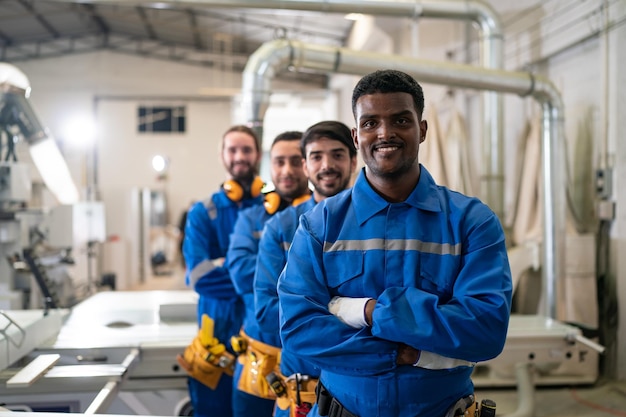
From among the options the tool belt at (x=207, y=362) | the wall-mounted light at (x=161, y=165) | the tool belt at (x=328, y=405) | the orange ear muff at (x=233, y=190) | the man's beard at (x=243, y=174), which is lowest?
the tool belt at (x=207, y=362)

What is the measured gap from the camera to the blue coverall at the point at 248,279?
6.59 ft

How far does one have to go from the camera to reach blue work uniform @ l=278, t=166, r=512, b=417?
1133 mm

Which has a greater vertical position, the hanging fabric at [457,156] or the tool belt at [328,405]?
the hanging fabric at [457,156]

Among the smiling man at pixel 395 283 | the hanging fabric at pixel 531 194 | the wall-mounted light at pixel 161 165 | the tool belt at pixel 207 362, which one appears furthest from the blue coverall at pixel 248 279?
the wall-mounted light at pixel 161 165

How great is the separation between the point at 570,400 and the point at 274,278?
9.75ft

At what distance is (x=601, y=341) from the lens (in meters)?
4.09

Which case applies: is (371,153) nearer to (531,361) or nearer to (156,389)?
(156,389)

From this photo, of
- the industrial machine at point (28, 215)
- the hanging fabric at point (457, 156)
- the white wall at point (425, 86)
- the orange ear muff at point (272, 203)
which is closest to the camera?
the orange ear muff at point (272, 203)

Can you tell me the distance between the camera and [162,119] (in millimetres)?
12516

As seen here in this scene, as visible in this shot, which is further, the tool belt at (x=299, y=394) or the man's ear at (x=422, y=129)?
the tool belt at (x=299, y=394)

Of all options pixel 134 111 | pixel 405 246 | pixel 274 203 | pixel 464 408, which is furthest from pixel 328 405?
pixel 134 111

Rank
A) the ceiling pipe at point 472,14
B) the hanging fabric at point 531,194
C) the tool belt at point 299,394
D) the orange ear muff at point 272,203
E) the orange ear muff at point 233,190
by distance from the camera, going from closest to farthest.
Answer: the tool belt at point 299,394 → the orange ear muff at point 272,203 → the orange ear muff at point 233,190 → the ceiling pipe at point 472,14 → the hanging fabric at point 531,194

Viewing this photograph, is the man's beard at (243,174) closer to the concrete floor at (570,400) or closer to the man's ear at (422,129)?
the man's ear at (422,129)

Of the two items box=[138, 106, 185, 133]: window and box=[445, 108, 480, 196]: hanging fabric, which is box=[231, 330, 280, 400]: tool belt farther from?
box=[138, 106, 185, 133]: window
